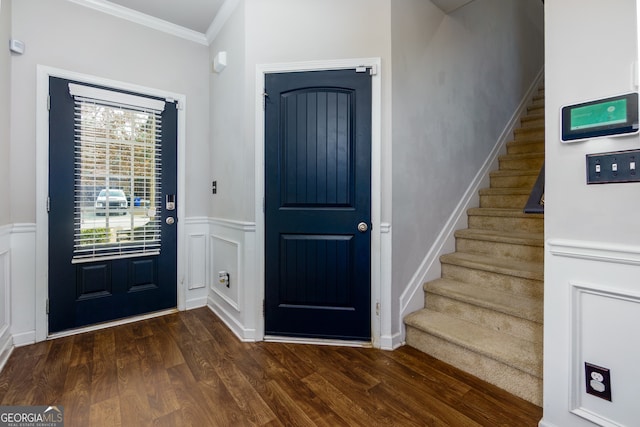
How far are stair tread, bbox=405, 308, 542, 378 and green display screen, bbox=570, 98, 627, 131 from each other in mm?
1210

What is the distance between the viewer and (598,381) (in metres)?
1.18

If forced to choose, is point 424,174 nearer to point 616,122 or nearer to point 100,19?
point 616,122

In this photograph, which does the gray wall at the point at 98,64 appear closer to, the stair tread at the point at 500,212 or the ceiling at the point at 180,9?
the ceiling at the point at 180,9

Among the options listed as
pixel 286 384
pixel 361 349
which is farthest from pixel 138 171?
pixel 361 349

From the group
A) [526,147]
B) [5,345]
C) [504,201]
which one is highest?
[526,147]

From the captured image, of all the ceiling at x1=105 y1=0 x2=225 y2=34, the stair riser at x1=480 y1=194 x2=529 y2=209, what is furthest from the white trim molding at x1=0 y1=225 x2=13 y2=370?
the stair riser at x1=480 y1=194 x2=529 y2=209

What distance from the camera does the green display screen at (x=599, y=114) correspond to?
3.55 feet

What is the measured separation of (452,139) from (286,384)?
7.59 feet

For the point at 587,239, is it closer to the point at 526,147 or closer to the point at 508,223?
the point at 508,223

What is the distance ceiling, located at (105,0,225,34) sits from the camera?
8.19 feet

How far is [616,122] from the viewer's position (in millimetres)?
1089

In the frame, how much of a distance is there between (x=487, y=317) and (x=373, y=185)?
3.85ft

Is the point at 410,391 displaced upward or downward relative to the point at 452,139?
downward

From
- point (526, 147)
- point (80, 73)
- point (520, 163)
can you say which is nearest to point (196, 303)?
point (80, 73)
